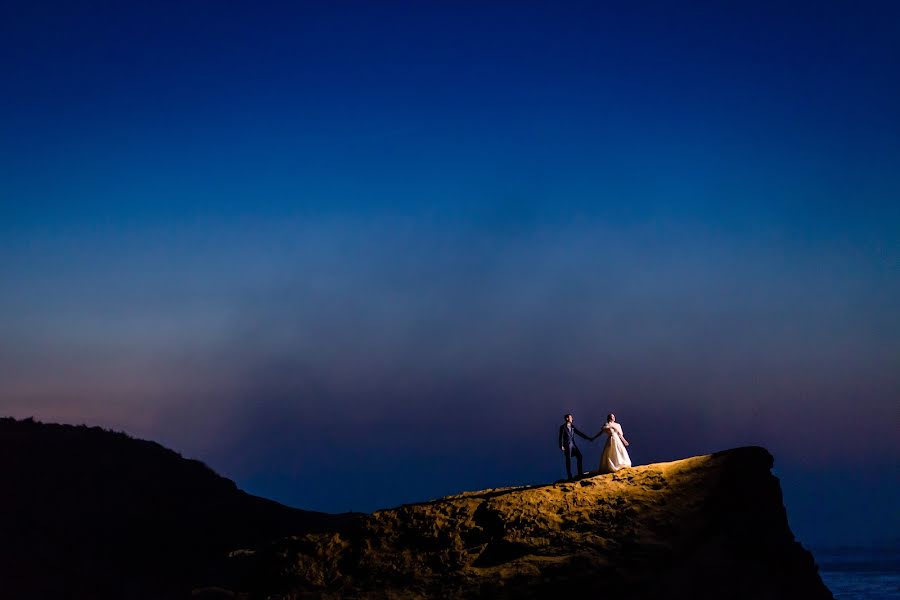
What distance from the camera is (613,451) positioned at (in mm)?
16953

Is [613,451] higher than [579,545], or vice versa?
[613,451]

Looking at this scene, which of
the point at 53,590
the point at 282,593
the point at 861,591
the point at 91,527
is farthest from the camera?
the point at 861,591

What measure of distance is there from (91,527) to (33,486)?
161 inches

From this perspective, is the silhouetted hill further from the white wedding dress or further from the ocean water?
the ocean water

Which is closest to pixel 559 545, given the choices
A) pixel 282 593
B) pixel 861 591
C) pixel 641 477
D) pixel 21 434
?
pixel 641 477

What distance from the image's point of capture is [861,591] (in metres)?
49.4

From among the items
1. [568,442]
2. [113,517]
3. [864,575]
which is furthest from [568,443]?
[864,575]

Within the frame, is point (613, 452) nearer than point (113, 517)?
Yes

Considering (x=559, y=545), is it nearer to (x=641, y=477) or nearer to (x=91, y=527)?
(x=641, y=477)

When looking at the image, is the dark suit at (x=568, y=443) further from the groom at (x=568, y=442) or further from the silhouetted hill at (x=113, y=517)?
the silhouetted hill at (x=113, y=517)

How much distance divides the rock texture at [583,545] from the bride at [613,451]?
2.27 feet

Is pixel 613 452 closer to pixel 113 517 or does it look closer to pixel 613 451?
pixel 613 451

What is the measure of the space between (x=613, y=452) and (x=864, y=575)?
63.8m

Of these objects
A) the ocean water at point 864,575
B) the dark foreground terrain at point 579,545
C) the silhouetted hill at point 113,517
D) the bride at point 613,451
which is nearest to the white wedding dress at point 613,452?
the bride at point 613,451
